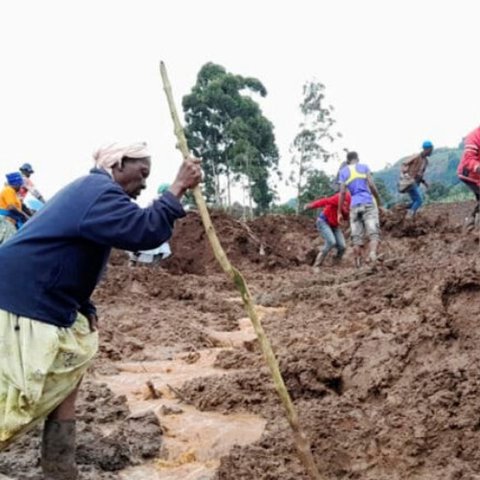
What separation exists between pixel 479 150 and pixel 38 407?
5812 mm

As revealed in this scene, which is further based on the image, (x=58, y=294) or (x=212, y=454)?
(x=212, y=454)

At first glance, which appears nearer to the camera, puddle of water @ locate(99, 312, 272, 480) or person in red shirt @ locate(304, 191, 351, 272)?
puddle of water @ locate(99, 312, 272, 480)

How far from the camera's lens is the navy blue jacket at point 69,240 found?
2.56 m

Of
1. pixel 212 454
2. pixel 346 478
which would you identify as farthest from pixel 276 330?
pixel 346 478

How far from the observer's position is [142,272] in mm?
10680

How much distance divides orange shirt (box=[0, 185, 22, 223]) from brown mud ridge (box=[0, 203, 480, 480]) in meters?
2.88

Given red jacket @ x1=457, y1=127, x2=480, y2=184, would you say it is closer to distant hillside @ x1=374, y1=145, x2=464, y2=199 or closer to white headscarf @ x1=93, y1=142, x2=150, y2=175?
white headscarf @ x1=93, y1=142, x2=150, y2=175

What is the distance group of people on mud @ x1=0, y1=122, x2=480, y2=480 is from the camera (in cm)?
257

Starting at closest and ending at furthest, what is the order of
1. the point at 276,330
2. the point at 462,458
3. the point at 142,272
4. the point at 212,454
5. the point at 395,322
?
the point at 462,458 → the point at 212,454 → the point at 395,322 → the point at 276,330 → the point at 142,272

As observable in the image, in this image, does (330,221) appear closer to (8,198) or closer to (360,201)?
(360,201)

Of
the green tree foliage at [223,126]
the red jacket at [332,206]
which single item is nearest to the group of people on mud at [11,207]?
the red jacket at [332,206]

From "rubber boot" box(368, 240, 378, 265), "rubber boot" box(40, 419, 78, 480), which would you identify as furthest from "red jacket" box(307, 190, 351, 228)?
"rubber boot" box(40, 419, 78, 480)

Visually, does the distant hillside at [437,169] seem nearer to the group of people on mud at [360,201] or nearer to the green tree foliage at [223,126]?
the green tree foliage at [223,126]

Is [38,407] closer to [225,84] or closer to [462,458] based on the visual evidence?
[462,458]
